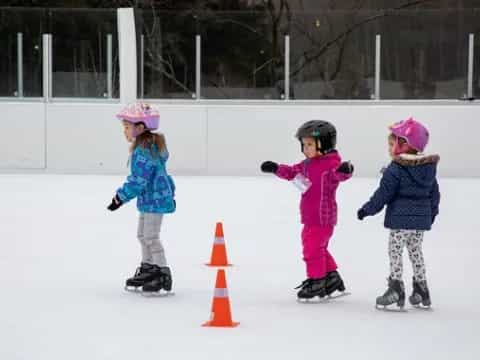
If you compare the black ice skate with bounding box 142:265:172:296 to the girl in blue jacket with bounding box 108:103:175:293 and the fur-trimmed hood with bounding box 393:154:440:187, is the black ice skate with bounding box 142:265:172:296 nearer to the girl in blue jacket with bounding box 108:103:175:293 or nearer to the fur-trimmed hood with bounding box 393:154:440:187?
the girl in blue jacket with bounding box 108:103:175:293

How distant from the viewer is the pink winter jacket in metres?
8.15

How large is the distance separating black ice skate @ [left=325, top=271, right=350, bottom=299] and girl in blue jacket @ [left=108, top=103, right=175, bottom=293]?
3.70ft

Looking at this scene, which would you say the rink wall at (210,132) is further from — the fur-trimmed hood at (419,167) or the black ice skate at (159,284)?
the fur-trimmed hood at (419,167)

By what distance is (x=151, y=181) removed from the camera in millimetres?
8430

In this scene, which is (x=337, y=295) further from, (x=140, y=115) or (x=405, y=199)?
(x=140, y=115)

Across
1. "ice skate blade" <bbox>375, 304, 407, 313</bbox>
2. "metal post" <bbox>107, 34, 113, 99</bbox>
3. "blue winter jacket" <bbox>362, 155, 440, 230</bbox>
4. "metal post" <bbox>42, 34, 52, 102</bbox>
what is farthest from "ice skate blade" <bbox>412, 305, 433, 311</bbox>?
"metal post" <bbox>42, 34, 52, 102</bbox>

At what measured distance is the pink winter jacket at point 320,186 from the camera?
815 centimetres

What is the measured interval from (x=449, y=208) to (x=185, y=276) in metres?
7.07

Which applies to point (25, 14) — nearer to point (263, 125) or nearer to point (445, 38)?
point (263, 125)

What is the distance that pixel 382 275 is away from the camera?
9.50 metres

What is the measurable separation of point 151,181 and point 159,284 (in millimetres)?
734

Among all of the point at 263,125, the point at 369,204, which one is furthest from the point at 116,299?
the point at 263,125

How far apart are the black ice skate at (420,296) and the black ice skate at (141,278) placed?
186 cm

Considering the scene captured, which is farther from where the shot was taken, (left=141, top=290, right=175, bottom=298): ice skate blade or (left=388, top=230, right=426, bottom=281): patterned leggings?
(left=141, top=290, right=175, bottom=298): ice skate blade
